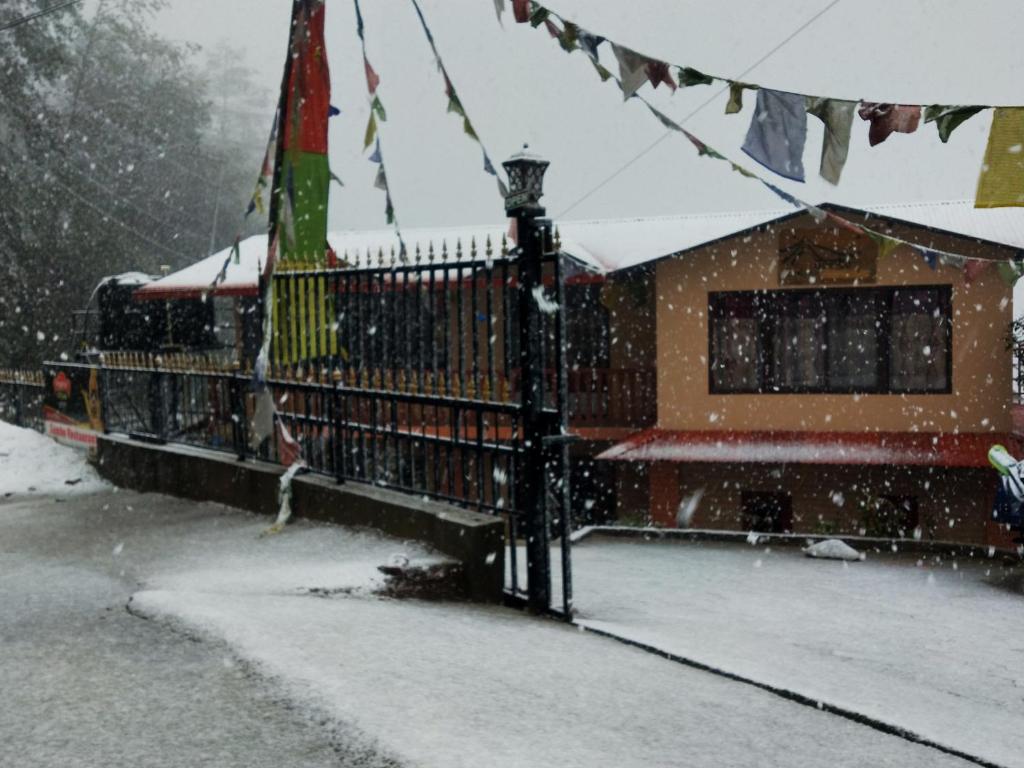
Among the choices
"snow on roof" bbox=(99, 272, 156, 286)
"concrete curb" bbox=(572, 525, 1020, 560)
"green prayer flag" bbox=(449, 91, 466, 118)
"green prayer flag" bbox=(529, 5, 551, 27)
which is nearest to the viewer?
"green prayer flag" bbox=(529, 5, 551, 27)

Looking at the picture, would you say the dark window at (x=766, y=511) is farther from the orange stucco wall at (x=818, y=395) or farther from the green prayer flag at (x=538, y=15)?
the green prayer flag at (x=538, y=15)

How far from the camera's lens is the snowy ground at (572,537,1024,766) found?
15.9 ft

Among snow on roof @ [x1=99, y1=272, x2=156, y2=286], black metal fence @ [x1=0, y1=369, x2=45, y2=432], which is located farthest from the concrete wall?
snow on roof @ [x1=99, y1=272, x2=156, y2=286]

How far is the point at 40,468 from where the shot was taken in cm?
1156

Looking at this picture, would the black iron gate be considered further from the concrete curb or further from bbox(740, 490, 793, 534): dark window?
bbox(740, 490, 793, 534): dark window

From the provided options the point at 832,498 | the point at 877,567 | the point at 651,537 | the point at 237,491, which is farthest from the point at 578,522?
the point at 237,491

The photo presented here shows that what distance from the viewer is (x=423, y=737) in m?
3.40

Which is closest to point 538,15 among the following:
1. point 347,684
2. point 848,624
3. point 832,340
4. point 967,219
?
point 347,684

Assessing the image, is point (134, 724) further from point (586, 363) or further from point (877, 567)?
point (586, 363)

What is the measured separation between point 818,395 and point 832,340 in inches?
36.2

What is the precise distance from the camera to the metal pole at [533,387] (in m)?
5.70

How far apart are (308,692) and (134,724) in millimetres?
613

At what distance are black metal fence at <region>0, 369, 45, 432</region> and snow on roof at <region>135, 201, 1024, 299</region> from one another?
3120mm

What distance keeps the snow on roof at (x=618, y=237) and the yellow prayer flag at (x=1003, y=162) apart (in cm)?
987
